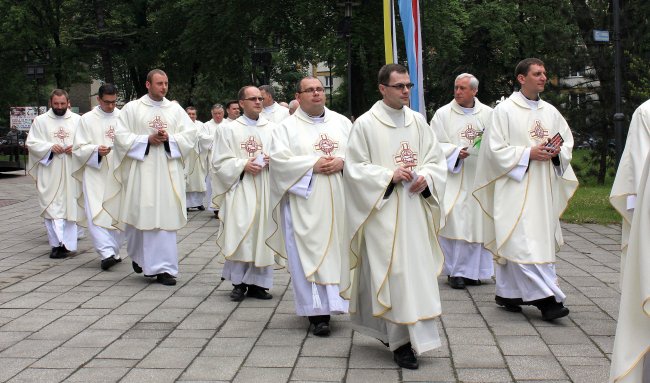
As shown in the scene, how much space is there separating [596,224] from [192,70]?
2355 cm

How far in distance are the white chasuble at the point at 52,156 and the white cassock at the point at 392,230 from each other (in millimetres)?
6909

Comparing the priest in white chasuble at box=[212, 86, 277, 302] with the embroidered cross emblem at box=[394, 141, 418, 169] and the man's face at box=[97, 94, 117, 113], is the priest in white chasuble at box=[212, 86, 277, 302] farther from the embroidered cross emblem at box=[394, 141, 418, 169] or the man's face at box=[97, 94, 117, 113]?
the embroidered cross emblem at box=[394, 141, 418, 169]

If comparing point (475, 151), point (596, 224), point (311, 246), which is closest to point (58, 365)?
point (311, 246)

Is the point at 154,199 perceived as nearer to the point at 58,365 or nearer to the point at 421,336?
the point at 58,365

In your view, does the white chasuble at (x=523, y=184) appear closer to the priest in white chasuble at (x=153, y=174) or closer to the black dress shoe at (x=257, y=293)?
the black dress shoe at (x=257, y=293)

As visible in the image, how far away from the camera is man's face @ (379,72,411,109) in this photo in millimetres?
6473

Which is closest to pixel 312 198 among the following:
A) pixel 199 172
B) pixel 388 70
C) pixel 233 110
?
pixel 388 70

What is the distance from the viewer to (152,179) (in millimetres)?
9984

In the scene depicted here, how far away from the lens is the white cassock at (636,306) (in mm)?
3994

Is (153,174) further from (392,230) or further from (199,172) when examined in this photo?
(199,172)

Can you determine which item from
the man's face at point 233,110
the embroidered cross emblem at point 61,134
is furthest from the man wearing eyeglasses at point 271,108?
the man's face at point 233,110

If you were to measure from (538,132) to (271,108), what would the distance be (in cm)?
501

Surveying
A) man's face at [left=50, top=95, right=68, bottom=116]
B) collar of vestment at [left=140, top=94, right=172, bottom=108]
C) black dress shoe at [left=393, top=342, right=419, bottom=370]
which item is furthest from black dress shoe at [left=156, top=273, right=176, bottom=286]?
black dress shoe at [left=393, top=342, right=419, bottom=370]

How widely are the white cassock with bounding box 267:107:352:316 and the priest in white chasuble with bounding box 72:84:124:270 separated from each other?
13.6ft
